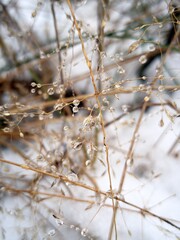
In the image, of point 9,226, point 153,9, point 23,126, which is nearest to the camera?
point 9,226

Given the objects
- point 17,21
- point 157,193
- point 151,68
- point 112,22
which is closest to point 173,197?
point 157,193

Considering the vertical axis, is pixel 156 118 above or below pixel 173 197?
above

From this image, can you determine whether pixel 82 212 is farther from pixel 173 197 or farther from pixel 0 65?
pixel 0 65

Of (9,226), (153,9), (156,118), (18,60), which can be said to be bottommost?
(9,226)

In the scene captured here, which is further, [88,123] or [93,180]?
[93,180]

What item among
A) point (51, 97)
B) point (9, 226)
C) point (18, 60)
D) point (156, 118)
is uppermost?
point (18, 60)

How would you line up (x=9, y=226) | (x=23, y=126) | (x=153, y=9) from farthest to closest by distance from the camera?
1. (x=153, y=9)
2. (x=23, y=126)
3. (x=9, y=226)

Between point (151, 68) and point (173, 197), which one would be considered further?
point (151, 68)

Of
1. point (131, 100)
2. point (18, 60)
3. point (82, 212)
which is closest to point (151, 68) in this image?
point (131, 100)

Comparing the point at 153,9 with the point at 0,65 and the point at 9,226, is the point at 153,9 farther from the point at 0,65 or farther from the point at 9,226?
the point at 9,226
